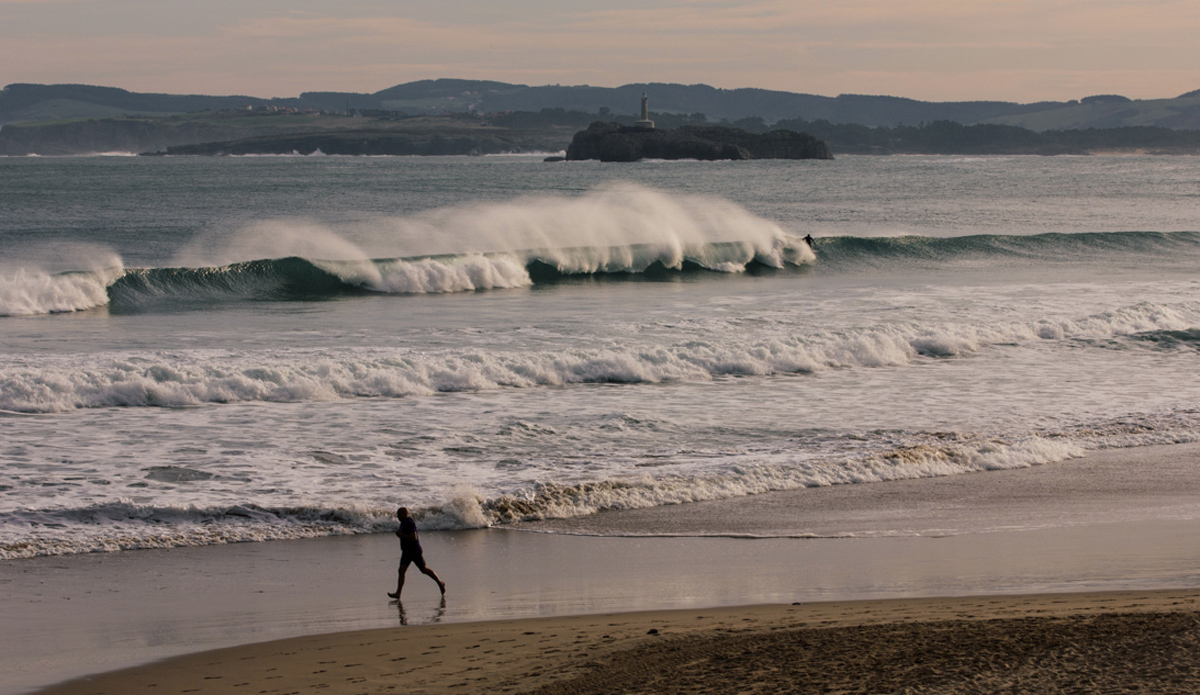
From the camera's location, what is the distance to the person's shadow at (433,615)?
20.3 feet

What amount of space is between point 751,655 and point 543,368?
9490 mm

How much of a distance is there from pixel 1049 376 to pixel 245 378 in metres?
10.5

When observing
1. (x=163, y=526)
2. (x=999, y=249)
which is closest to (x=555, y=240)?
(x=999, y=249)

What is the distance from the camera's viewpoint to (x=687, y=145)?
137 meters

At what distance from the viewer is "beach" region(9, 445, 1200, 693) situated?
5.21 m

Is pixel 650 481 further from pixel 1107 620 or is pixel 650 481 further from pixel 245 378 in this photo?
pixel 245 378

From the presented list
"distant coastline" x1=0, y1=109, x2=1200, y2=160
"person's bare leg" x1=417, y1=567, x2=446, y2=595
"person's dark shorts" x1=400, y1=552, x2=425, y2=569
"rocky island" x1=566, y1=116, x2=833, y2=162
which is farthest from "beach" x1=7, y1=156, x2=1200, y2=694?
"distant coastline" x1=0, y1=109, x2=1200, y2=160

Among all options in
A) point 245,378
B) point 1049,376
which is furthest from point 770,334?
point 245,378

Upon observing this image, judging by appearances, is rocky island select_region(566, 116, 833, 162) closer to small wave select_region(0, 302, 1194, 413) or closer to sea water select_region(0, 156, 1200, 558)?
sea water select_region(0, 156, 1200, 558)

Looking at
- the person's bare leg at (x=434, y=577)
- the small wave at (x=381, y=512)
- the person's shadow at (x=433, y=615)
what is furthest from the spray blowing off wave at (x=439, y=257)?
the person's shadow at (x=433, y=615)

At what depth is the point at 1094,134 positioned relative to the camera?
186 metres

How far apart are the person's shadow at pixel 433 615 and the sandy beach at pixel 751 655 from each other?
0.13 metres

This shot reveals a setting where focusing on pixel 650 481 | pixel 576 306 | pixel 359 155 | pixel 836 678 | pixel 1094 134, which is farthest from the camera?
pixel 1094 134

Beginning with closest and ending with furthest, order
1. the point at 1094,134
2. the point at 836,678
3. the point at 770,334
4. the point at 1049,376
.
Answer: the point at 836,678 → the point at 1049,376 → the point at 770,334 → the point at 1094,134
